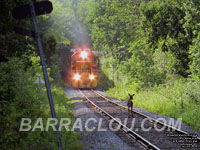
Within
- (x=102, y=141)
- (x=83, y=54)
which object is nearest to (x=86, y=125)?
(x=102, y=141)

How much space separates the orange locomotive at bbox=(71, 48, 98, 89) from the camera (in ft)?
105

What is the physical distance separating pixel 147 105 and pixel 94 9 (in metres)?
18.9

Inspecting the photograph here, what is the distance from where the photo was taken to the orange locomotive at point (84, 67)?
31875 mm

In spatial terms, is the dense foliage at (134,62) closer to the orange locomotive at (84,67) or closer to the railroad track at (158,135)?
the railroad track at (158,135)

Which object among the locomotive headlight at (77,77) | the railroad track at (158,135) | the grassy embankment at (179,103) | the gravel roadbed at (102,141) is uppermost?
the locomotive headlight at (77,77)

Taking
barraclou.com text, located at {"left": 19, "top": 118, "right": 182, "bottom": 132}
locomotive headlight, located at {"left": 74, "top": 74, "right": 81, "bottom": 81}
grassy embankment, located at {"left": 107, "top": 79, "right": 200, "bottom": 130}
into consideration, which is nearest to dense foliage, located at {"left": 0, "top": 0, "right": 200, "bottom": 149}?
grassy embankment, located at {"left": 107, "top": 79, "right": 200, "bottom": 130}

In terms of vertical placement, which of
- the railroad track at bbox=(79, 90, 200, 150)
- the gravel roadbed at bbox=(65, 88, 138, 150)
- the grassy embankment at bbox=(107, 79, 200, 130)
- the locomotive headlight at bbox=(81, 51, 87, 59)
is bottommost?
the gravel roadbed at bbox=(65, 88, 138, 150)

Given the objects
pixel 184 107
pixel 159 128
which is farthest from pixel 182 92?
pixel 159 128

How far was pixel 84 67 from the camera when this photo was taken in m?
31.9

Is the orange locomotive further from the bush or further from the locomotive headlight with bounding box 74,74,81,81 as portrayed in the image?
the bush

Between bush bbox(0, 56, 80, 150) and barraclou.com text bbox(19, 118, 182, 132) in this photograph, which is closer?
bush bbox(0, 56, 80, 150)

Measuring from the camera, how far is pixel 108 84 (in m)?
37.8

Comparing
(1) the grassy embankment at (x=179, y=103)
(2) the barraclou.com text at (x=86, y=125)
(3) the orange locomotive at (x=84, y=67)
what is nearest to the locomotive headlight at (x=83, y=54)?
(3) the orange locomotive at (x=84, y=67)

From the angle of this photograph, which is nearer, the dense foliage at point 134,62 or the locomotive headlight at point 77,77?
the dense foliage at point 134,62
